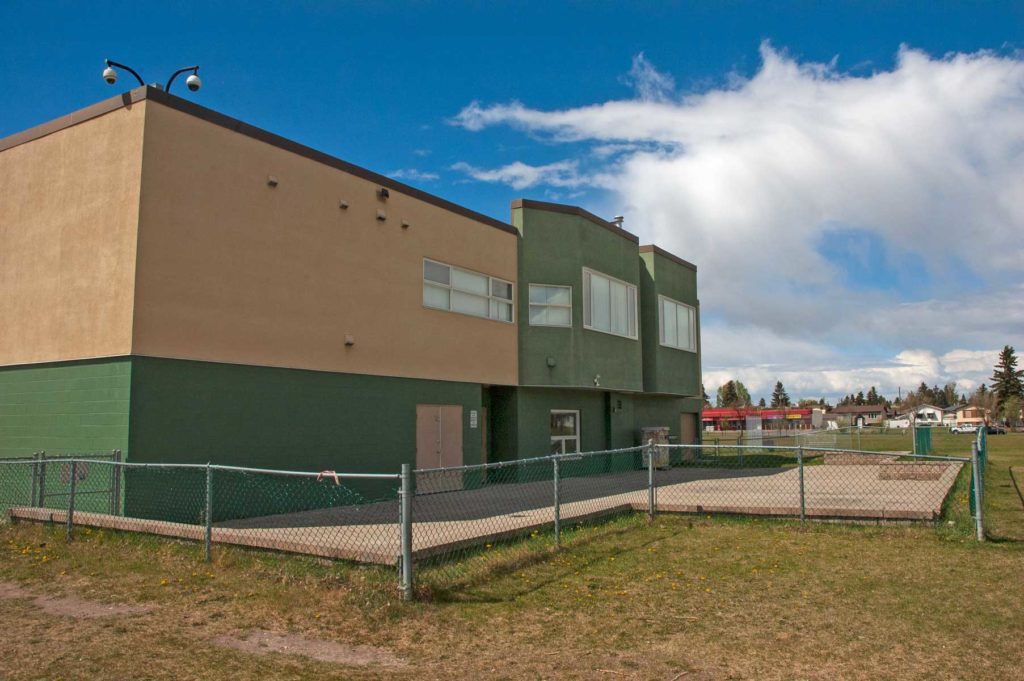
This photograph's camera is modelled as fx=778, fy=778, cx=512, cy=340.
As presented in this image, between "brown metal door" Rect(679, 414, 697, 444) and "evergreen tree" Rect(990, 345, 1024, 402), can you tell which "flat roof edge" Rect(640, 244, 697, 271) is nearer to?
"brown metal door" Rect(679, 414, 697, 444)

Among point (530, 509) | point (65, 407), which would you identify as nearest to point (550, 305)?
point (530, 509)

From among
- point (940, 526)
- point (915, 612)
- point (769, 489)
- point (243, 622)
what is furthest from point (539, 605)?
point (769, 489)

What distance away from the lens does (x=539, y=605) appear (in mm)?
7305

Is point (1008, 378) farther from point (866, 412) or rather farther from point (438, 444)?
point (438, 444)

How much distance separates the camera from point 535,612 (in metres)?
7.09

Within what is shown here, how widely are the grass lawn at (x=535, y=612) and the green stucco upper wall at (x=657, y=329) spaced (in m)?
13.7

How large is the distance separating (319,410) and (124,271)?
3992 millimetres

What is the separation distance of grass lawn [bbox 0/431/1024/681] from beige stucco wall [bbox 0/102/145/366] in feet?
10.8

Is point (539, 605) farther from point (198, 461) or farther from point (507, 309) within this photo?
point (507, 309)

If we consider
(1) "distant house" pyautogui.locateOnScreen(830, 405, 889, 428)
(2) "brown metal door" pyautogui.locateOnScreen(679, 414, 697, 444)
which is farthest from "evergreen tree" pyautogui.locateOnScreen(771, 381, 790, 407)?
(2) "brown metal door" pyautogui.locateOnScreen(679, 414, 697, 444)

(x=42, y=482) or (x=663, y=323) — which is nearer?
(x=42, y=482)

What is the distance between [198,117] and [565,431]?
12.2 meters

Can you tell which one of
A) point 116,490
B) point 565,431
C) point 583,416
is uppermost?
point 583,416

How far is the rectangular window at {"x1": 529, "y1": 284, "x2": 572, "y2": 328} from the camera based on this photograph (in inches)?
769
